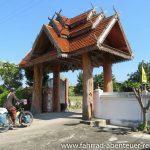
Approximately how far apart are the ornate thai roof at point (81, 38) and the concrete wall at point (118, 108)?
260 cm

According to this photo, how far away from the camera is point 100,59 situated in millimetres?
20516

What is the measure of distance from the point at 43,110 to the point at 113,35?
25.2 ft

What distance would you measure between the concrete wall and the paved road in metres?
2.11

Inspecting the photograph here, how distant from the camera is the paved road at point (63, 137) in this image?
1098 cm

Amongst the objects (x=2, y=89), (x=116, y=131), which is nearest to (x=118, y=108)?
(x=116, y=131)

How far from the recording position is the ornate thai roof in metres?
16.9

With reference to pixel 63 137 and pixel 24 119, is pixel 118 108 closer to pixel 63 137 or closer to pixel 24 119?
pixel 24 119

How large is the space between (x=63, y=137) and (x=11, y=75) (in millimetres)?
17012

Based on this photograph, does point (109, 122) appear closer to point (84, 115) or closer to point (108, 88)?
point (84, 115)

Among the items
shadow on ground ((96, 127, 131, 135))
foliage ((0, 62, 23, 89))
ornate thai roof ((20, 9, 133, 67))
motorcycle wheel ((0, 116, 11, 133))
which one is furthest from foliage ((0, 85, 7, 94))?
shadow on ground ((96, 127, 131, 135))

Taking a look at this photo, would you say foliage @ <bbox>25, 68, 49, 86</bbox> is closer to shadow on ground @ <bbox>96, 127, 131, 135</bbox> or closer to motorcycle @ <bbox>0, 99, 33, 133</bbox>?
motorcycle @ <bbox>0, 99, 33, 133</bbox>

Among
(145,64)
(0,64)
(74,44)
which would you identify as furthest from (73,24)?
(145,64)

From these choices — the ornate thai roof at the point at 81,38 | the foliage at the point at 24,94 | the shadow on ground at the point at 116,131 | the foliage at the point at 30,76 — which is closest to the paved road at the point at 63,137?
the shadow on ground at the point at 116,131

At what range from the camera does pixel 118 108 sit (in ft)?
55.0
